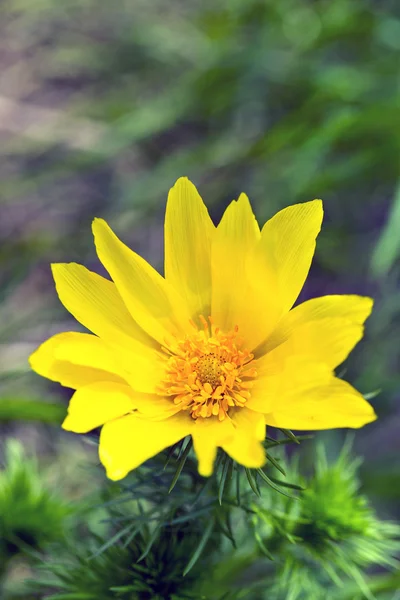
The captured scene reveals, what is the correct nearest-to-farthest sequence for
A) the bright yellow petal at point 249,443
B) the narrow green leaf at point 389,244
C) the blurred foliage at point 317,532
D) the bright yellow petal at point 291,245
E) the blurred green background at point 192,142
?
the bright yellow petal at point 249,443, the bright yellow petal at point 291,245, the blurred foliage at point 317,532, the narrow green leaf at point 389,244, the blurred green background at point 192,142

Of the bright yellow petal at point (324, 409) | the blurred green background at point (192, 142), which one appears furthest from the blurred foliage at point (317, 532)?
the blurred green background at point (192, 142)

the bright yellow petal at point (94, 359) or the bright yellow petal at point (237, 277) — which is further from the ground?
the bright yellow petal at point (237, 277)

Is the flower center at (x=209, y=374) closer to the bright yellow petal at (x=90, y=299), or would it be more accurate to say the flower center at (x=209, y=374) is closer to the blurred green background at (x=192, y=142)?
the bright yellow petal at (x=90, y=299)

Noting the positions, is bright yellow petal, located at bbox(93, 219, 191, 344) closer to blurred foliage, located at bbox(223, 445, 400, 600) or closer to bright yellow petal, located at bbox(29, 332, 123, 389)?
bright yellow petal, located at bbox(29, 332, 123, 389)

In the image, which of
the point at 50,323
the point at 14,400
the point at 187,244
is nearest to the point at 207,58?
the point at 50,323

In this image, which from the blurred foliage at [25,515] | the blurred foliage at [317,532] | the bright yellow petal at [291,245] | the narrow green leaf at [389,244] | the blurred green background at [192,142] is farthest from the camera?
the blurred green background at [192,142]

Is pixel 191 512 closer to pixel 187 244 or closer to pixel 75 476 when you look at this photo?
pixel 187 244

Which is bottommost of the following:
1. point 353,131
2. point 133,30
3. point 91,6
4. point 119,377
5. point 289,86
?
point 119,377
